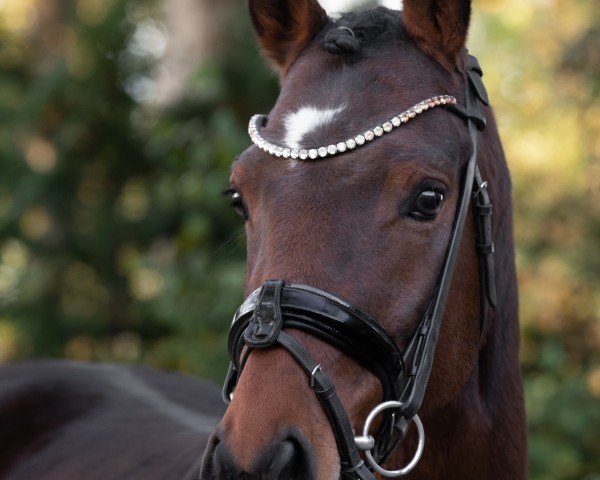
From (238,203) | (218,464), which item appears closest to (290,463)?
(218,464)

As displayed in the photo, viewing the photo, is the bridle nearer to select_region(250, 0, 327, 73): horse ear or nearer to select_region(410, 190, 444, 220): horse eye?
select_region(410, 190, 444, 220): horse eye

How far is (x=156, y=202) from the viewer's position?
7.48m

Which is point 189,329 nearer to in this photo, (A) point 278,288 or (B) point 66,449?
(B) point 66,449

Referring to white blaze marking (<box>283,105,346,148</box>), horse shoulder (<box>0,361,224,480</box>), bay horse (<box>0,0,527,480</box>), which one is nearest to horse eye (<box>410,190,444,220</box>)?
bay horse (<box>0,0,527,480</box>)

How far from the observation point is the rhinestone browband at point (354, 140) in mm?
2092

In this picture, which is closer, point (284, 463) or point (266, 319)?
point (284, 463)

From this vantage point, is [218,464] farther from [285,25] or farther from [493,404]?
[285,25]

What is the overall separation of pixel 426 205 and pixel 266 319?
20.5 inches

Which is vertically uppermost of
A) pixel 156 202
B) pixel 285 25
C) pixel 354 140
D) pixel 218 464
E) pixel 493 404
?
pixel 285 25

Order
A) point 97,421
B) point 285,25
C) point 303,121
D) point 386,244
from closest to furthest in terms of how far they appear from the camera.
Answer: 1. point 386,244
2. point 303,121
3. point 285,25
4. point 97,421

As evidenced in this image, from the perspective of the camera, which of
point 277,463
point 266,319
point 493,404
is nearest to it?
point 277,463

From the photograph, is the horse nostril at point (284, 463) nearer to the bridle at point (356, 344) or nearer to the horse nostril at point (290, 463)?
the horse nostril at point (290, 463)

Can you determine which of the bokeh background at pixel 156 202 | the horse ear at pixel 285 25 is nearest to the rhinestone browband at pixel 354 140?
the horse ear at pixel 285 25

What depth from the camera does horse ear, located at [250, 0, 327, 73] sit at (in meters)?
2.56
